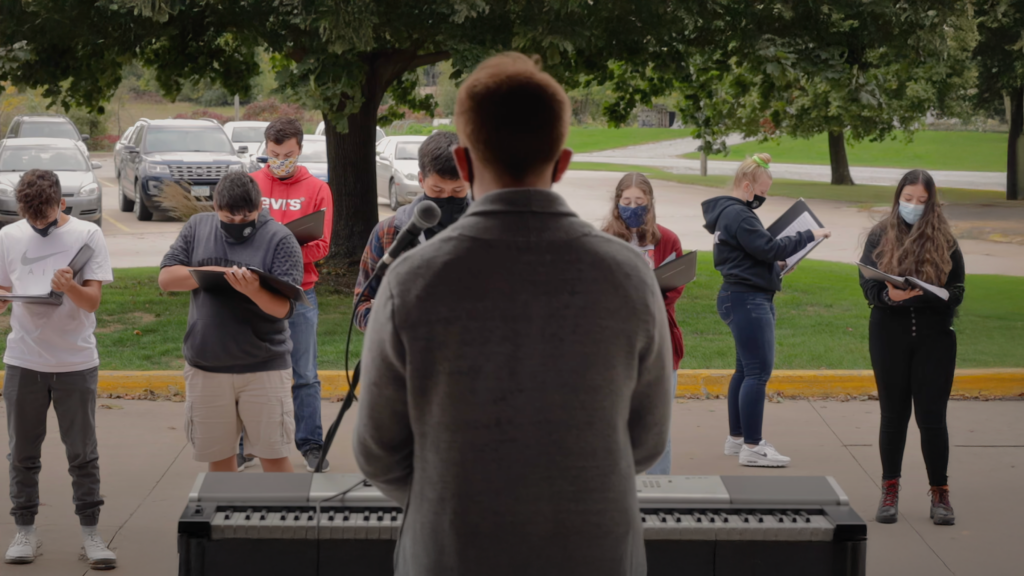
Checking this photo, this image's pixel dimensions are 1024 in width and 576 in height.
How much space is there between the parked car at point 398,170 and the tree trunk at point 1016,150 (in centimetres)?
1687

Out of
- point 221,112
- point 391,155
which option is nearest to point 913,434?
point 391,155

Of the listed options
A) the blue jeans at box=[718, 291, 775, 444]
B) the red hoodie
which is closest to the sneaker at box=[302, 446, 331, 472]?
the red hoodie

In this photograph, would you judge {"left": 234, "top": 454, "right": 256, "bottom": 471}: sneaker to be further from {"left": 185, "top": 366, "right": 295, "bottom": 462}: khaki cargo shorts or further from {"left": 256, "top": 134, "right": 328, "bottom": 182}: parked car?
{"left": 256, "top": 134, "right": 328, "bottom": 182}: parked car

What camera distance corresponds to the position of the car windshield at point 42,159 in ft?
62.9

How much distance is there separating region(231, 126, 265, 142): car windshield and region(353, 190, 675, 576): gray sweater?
30.6 meters

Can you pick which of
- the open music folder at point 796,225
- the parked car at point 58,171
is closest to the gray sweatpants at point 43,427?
the open music folder at point 796,225

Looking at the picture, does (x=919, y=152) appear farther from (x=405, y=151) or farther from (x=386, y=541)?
(x=386, y=541)

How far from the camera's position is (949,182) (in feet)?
125

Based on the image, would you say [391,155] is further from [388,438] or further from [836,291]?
[388,438]

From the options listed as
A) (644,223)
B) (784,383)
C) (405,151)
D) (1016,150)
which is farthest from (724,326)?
(1016,150)

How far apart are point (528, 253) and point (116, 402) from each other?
21.7ft

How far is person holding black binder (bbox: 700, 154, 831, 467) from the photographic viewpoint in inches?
237

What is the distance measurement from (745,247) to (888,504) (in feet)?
5.47

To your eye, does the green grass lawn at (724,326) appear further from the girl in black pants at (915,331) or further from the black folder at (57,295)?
the black folder at (57,295)
